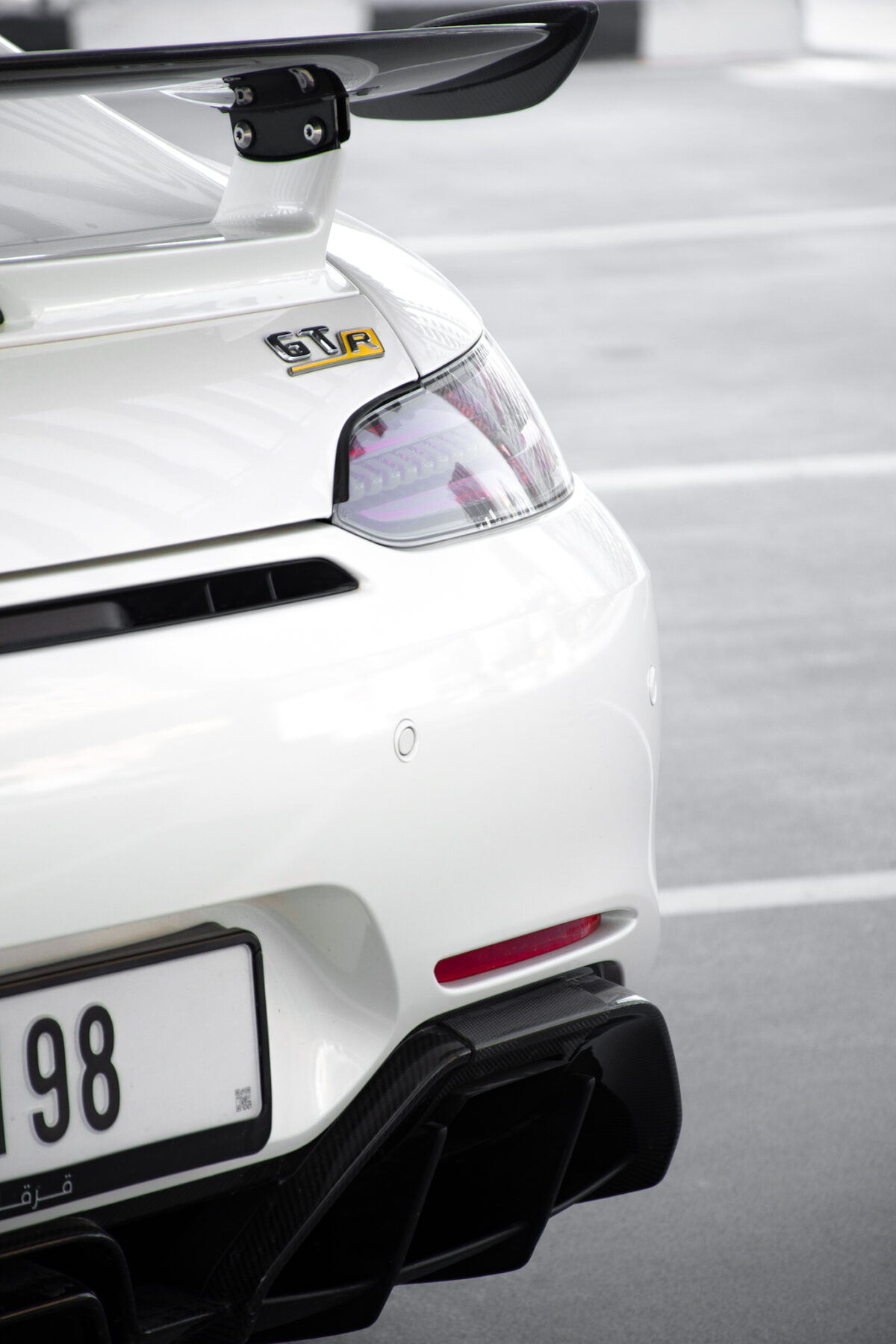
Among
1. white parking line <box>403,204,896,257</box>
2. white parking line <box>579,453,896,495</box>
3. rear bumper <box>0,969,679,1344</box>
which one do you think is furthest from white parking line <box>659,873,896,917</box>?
white parking line <box>403,204,896,257</box>

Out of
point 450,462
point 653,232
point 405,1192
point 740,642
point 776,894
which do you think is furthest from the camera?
point 653,232

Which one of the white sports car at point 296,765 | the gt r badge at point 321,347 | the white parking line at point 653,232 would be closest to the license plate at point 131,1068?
the white sports car at point 296,765

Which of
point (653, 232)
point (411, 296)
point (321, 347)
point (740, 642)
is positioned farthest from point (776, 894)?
point (653, 232)

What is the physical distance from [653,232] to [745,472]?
4.32 m

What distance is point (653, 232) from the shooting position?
9398 millimetres

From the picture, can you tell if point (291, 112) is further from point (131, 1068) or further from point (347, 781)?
point (131, 1068)

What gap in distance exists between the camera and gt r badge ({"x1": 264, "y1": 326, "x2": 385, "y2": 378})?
63.7 inches

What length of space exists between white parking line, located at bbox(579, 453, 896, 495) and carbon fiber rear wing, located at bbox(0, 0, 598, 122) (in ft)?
11.6

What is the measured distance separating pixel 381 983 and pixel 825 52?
1779 centimetres

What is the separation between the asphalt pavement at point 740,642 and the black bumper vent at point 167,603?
100 centimetres

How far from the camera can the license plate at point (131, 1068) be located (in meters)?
1.38

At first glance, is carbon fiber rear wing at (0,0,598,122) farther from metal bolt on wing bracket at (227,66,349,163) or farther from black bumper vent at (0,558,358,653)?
black bumper vent at (0,558,358,653)

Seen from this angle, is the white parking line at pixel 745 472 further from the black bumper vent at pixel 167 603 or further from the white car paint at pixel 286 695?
the black bumper vent at pixel 167 603

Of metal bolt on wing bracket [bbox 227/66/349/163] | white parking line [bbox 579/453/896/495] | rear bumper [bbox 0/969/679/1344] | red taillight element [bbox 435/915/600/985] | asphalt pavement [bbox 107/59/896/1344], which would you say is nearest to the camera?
rear bumper [bbox 0/969/679/1344]
